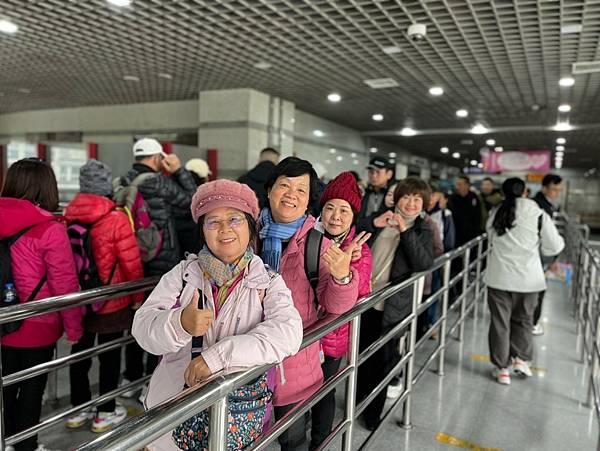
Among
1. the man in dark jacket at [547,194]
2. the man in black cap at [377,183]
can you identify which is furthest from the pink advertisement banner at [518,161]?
the man in black cap at [377,183]

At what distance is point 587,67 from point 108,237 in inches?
246

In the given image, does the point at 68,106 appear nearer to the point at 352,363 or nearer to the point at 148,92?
the point at 148,92

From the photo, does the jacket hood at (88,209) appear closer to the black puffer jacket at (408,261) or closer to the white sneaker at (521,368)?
the black puffer jacket at (408,261)

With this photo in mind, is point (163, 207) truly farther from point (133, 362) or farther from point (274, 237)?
point (274, 237)

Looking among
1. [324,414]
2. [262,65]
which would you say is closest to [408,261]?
[324,414]

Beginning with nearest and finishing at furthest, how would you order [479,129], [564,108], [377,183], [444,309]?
[444,309] < [377,183] < [564,108] < [479,129]

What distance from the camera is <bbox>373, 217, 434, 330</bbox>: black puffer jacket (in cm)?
260

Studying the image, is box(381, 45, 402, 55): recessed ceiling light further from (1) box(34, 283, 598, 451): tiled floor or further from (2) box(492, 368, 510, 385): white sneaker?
(2) box(492, 368, 510, 385): white sneaker

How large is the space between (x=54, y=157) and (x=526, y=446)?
8021 millimetres

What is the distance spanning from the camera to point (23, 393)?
7.24 feet

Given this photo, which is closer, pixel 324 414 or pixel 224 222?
pixel 224 222

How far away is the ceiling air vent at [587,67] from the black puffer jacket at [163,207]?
5526 mm

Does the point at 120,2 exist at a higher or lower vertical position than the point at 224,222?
higher

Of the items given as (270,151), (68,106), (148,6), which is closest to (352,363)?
(270,151)
